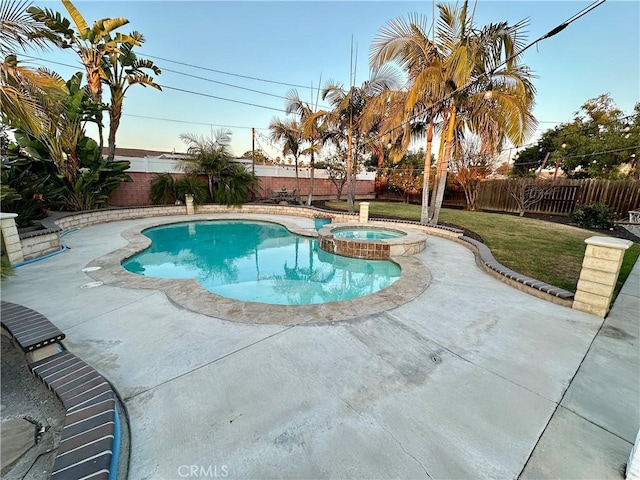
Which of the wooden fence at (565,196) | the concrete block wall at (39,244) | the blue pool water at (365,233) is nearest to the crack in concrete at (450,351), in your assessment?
the blue pool water at (365,233)

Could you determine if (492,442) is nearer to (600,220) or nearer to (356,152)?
(356,152)

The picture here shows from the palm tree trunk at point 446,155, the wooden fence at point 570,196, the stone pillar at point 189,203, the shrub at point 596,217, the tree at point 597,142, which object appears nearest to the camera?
the palm tree trunk at point 446,155

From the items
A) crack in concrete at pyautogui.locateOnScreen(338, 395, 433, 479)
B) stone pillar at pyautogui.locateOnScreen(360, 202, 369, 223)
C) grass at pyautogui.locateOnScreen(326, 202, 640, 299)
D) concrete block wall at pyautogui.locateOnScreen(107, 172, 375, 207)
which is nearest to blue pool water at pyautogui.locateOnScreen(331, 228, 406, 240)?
stone pillar at pyautogui.locateOnScreen(360, 202, 369, 223)

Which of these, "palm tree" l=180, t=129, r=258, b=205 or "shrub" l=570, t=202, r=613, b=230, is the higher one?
"palm tree" l=180, t=129, r=258, b=205

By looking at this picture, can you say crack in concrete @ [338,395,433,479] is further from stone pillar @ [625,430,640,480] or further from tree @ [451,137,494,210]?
tree @ [451,137,494,210]

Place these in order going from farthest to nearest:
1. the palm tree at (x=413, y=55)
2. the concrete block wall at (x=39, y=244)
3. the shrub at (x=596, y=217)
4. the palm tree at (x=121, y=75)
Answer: the palm tree at (x=121, y=75) → the shrub at (x=596, y=217) → the palm tree at (x=413, y=55) → the concrete block wall at (x=39, y=244)

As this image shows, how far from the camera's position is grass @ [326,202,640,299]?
5.31 m

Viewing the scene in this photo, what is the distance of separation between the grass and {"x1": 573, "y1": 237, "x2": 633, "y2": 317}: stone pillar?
94cm

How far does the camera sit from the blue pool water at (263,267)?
5430 mm

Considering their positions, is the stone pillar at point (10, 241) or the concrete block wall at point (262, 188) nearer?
the stone pillar at point (10, 241)

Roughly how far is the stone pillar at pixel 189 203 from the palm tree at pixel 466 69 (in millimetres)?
10289

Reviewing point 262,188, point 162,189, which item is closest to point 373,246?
point 162,189

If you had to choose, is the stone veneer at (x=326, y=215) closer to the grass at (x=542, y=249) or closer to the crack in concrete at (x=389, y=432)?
the grass at (x=542, y=249)

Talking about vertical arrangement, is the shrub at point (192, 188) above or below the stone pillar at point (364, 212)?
above
